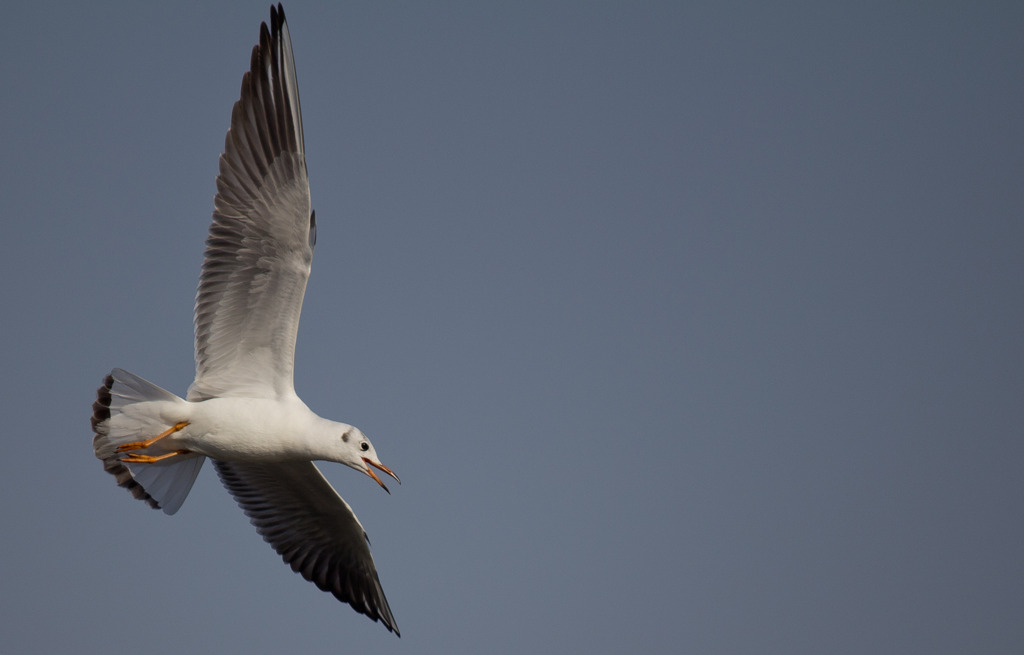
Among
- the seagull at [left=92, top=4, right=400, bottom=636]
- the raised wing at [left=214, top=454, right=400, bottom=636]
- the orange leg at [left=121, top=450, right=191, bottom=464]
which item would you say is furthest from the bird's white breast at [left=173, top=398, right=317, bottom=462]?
the raised wing at [left=214, top=454, right=400, bottom=636]

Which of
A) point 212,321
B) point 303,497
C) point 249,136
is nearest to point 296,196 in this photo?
point 249,136

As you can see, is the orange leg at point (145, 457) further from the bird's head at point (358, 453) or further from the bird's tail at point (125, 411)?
the bird's head at point (358, 453)

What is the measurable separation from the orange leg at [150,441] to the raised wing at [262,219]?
390mm

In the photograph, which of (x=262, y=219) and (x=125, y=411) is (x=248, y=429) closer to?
(x=125, y=411)

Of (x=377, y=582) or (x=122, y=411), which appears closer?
(x=122, y=411)

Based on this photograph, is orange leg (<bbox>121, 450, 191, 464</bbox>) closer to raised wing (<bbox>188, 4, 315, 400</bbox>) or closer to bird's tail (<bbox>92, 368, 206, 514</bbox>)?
bird's tail (<bbox>92, 368, 206, 514</bbox>)

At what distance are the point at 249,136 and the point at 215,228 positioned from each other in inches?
24.6

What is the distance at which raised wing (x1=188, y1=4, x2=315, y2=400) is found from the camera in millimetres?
6230

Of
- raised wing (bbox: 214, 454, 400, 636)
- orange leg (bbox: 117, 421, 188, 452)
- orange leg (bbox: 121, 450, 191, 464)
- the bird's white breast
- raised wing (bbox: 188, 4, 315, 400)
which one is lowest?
raised wing (bbox: 214, 454, 400, 636)

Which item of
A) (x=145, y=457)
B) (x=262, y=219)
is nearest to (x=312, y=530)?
(x=145, y=457)

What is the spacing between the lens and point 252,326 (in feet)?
21.2

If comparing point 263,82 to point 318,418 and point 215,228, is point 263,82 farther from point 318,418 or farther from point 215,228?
point 318,418

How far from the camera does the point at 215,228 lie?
247 inches

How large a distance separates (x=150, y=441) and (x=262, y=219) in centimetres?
158
